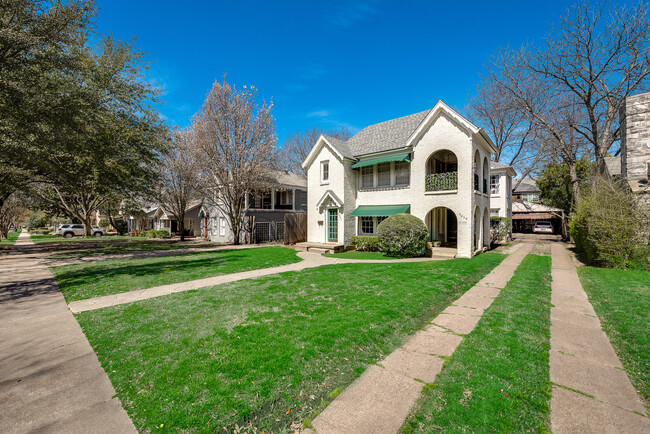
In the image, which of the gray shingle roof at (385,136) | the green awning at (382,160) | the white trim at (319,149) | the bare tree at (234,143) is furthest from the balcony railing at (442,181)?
the bare tree at (234,143)

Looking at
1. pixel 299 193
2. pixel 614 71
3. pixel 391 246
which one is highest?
pixel 614 71

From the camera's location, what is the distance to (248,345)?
4.11 meters

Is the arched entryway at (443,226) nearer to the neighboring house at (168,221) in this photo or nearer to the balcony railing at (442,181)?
the balcony railing at (442,181)

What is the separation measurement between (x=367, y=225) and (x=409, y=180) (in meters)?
4.17

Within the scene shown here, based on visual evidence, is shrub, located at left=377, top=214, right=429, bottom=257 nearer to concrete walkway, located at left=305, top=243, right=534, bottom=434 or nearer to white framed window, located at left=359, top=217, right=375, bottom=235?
white framed window, located at left=359, top=217, right=375, bottom=235

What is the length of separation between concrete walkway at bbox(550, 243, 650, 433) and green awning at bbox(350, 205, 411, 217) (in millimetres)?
10674

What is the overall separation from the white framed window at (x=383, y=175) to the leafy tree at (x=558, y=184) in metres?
22.8

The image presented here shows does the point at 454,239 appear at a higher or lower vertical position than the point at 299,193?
lower

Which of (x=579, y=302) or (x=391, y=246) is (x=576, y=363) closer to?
(x=579, y=302)

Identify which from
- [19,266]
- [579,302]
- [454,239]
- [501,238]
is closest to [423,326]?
[579,302]

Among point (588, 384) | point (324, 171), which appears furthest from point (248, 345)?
point (324, 171)

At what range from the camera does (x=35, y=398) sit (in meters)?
3.04

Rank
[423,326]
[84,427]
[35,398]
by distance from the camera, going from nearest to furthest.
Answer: [84,427] < [35,398] < [423,326]

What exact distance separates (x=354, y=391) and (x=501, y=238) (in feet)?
75.6
